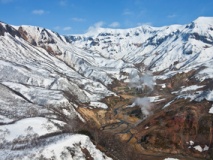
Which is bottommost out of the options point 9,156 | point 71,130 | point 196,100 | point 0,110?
point 9,156

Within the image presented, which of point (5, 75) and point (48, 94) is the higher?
point (5, 75)

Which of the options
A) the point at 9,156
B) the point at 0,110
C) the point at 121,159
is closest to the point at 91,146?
the point at 121,159

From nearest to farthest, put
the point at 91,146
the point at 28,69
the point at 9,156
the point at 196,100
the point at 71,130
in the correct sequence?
the point at 9,156, the point at 91,146, the point at 71,130, the point at 196,100, the point at 28,69

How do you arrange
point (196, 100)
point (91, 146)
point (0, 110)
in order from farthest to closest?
1. point (196, 100)
2. point (0, 110)
3. point (91, 146)

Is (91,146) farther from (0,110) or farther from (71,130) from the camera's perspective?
(0,110)

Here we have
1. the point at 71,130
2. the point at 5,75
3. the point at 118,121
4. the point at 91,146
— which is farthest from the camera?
the point at 5,75

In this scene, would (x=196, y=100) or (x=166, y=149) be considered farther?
(x=196, y=100)

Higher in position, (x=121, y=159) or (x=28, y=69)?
(x=28, y=69)

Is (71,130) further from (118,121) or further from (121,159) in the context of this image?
(118,121)

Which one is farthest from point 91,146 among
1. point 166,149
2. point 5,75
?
point 5,75
